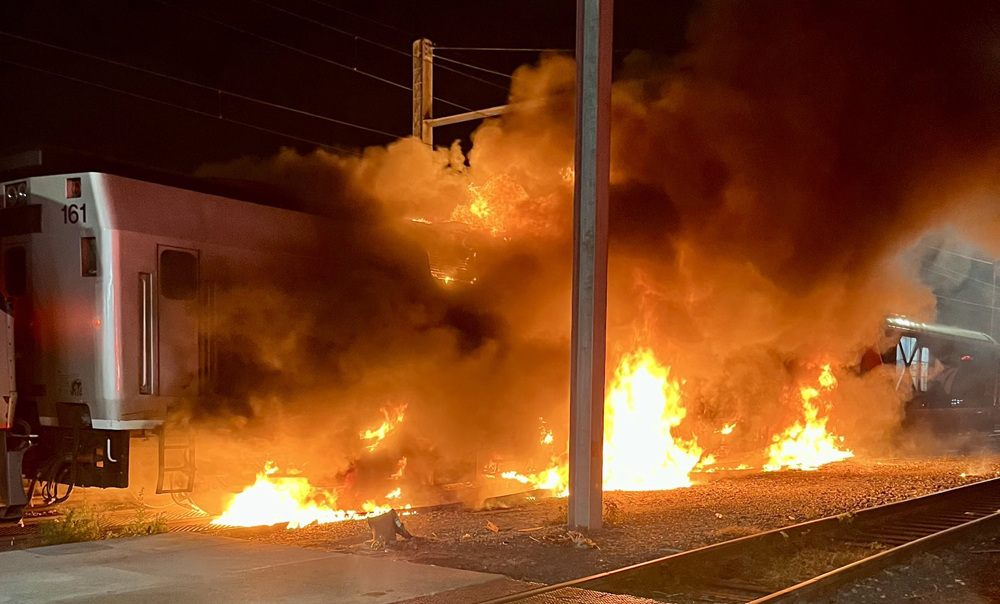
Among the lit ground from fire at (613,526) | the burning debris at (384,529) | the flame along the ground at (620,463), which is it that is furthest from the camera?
the flame along the ground at (620,463)

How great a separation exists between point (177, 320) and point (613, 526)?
512 centimetres

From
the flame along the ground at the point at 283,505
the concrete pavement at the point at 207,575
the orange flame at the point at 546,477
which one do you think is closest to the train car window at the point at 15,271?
the concrete pavement at the point at 207,575

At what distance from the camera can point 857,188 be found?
16.6 m

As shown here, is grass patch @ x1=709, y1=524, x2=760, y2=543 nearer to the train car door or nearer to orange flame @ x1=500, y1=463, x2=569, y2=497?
orange flame @ x1=500, y1=463, x2=569, y2=497

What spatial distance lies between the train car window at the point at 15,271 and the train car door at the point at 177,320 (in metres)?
1.69

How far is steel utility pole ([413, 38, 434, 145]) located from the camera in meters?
17.1

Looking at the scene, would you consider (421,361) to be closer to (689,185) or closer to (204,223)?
(204,223)

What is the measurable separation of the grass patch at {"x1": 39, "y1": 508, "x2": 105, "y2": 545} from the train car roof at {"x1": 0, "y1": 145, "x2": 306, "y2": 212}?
3.53 meters

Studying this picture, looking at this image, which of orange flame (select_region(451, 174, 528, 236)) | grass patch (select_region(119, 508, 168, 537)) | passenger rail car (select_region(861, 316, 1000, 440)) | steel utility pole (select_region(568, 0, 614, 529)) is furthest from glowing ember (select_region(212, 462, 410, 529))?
passenger rail car (select_region(861, 316, 1000, 440))

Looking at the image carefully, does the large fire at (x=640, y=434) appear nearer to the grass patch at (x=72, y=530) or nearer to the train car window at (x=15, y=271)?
the grass patch at (x=72, y=530)

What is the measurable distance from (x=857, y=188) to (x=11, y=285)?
44.5 feet

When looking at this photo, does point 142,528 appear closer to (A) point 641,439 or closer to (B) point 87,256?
(B) point 87,256

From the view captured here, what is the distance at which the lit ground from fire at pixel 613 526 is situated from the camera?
8469 millimetres

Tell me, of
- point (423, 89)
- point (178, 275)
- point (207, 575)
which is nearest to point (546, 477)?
point (178, 275)
